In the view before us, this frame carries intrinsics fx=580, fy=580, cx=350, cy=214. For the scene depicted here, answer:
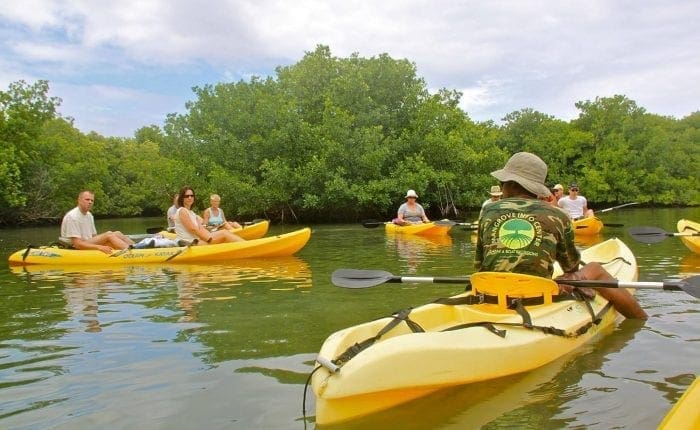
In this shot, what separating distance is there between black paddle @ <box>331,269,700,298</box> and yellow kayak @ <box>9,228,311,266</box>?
557cm

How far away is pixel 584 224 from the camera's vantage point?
13.0 meters

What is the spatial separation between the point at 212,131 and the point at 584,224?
18696mm

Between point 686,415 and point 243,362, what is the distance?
9.01 ft

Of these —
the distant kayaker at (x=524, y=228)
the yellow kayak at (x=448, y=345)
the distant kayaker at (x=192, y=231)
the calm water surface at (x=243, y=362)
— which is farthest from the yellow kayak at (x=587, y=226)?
the distant kayaker at (x=524, y=228)

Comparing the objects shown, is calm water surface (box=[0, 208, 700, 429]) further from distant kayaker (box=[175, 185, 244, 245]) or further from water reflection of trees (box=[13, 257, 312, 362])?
distant kayaker (box=[175, 185, 244, 245])

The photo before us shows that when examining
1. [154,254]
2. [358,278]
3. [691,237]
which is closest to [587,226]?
[691,237]

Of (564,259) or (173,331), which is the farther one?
(173,331)

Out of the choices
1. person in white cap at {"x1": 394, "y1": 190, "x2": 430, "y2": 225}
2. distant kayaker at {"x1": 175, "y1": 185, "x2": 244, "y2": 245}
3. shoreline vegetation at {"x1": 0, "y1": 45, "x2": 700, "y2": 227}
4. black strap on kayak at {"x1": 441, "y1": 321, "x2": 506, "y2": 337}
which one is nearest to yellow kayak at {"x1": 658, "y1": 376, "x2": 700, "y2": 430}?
black strap on kayak at {"x1": 441, "y1": 321, "x2": 506, "y2": 337}

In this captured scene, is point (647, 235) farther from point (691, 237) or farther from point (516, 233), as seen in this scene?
→ point (516, 233)

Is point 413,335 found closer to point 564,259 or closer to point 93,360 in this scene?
point 564,259

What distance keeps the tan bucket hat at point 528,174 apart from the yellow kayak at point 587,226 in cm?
967

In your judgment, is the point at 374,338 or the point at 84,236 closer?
the point at 374,338

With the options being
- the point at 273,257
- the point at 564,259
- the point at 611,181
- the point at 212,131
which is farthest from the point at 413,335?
the point at 611,181

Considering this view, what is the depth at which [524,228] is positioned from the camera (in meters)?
3.79
